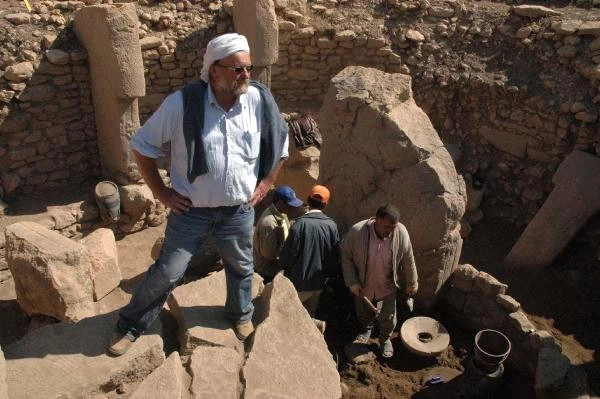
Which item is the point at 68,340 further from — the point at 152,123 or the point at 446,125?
the point at 446,125

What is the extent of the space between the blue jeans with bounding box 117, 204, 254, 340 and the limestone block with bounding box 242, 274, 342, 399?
0.48m

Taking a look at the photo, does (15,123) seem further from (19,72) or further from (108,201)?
(108,201)

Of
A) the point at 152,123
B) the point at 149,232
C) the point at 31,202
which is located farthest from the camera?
the point at 149,232

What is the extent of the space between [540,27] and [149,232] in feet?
21.2

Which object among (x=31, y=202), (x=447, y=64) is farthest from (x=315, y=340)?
(x=447, y=64)

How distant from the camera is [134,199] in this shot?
794 centimetres

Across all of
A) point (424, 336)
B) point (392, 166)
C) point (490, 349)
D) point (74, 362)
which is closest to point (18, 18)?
point (392, 166)

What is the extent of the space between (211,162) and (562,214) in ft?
17.3

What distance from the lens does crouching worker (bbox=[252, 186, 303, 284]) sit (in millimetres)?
4879

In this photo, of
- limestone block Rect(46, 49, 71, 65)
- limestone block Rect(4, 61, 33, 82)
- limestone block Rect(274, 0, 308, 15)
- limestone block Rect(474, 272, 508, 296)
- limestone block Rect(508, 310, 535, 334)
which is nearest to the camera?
limestone block Rect(508, 310, 535, 334)

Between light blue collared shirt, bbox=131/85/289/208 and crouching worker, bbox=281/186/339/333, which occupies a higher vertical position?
light blue collared shirt, bbox=131/85/289/208

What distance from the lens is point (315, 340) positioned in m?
3.79

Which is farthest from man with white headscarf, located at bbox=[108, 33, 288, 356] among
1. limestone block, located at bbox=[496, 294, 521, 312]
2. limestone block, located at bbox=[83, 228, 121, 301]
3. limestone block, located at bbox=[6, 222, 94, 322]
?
limestone block, located at bbox=[496, 294, 521, 312]

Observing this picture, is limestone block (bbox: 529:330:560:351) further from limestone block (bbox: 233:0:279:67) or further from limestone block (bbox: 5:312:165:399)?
limestone block (bbox: 233:0:279:67)
